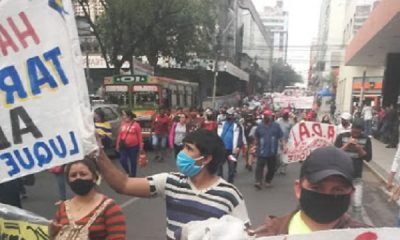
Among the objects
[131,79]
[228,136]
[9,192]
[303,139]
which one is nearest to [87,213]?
[9,192]

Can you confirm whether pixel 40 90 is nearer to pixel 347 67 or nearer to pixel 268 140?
pixel 268 140

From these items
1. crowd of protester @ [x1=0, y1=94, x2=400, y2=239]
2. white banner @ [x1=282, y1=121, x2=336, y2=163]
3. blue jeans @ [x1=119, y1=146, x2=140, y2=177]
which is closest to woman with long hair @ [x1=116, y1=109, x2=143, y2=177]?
blue jeans @ [x1=119, y1=146, x2=140, y2=177]

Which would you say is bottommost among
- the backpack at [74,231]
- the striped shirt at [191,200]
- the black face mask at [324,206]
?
the backpack at [74,231]

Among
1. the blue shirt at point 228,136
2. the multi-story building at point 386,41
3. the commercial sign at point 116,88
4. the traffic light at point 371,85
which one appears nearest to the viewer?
the blue shirt at point 228,136

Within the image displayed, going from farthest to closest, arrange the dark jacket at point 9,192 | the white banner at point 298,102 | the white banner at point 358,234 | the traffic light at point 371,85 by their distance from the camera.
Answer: the traffic light at point 371,85 → the white banner at point 298,102 → the dark jacket at point 9,192 → the white banner at point 358,234

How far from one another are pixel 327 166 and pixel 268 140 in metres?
7.82

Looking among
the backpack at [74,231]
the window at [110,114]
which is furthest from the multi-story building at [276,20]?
the backpack at [74,231]

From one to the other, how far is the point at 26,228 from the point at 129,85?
15.3 meters

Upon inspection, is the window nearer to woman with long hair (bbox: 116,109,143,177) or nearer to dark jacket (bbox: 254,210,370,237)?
woman with long hair (bbox: 116,109,143,177)

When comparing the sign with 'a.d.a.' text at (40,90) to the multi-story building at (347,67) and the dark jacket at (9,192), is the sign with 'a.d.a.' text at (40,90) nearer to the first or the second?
the dark jacket at (9,192)

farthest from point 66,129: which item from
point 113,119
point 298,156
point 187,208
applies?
point 113,119

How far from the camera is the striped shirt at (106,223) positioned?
2.79 m

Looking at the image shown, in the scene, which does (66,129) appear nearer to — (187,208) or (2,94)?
(2,94)

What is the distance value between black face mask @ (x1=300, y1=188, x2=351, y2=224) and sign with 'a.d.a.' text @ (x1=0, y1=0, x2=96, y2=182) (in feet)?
4.14
